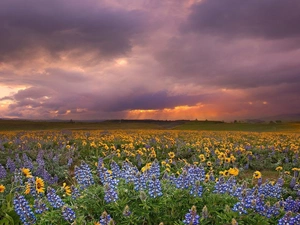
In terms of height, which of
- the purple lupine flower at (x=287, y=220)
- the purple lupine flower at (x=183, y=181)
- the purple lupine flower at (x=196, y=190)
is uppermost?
the purple lupine flower at (x=183, y=181)

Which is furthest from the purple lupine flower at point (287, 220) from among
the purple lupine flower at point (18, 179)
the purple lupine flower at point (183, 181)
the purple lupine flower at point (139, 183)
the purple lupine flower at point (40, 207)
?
the purple lupine flower at point (18, 179)

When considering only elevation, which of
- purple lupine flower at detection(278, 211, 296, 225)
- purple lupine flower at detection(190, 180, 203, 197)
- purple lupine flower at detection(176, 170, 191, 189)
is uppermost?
purple lupine flower at detection(176, 170, 191, 189)

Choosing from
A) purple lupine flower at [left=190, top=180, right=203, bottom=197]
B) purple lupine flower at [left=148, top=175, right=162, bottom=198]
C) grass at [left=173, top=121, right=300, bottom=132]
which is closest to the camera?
purple lupine flower at [left=148, top=175, right=162, bottom=198]

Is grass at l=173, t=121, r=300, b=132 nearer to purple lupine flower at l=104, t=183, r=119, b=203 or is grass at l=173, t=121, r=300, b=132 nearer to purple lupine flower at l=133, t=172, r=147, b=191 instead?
purple lupine flower at l=133, t=172, r=147, b=191

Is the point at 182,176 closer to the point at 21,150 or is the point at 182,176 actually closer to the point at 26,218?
the point at 26,218

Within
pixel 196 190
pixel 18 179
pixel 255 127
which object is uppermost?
pixel 255 127

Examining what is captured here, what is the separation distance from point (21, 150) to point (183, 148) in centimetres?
640

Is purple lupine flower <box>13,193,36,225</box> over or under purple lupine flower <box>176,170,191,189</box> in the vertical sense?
under

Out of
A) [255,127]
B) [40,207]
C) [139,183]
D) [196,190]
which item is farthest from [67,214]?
[255,127]

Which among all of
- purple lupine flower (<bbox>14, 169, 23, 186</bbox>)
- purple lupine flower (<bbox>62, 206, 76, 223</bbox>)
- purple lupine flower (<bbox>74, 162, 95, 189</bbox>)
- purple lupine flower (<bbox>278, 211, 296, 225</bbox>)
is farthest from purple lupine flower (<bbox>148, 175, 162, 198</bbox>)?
purple lupine flower (<bbox>14, 169, 23, 186</bbox>)

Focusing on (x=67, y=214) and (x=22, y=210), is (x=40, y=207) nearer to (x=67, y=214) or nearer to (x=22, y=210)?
(x=22, y=210)

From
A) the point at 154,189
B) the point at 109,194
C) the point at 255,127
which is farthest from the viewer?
the point at 255,127

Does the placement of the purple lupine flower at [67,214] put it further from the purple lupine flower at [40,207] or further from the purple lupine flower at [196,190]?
the purple lupine flower at [196,190]

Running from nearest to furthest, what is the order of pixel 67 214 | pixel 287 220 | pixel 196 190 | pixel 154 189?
pixel 287 220 < pixel 67 214 < pixel 154 189 < pixel 196 190
